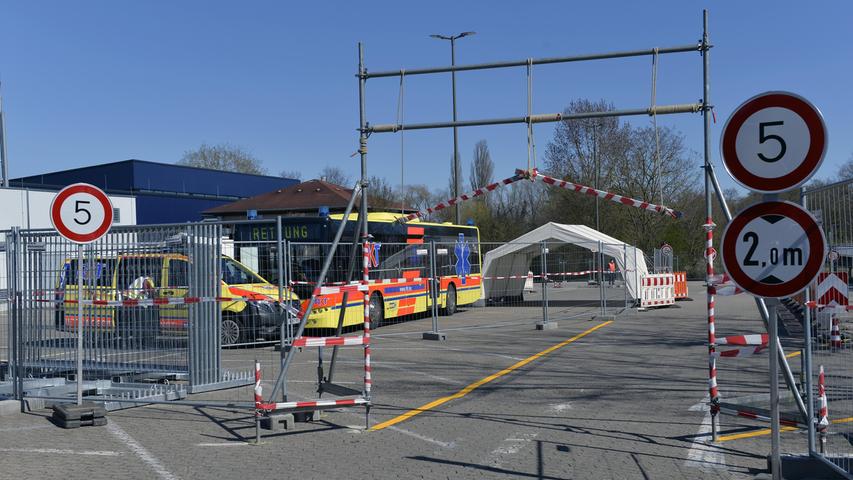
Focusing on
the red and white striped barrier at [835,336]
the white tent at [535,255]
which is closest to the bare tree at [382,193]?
the white tent at [535,255]

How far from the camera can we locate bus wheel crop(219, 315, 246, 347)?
1349 cm

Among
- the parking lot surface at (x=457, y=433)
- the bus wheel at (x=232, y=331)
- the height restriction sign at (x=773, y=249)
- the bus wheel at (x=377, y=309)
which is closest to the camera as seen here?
the height restriction sign at (x=773, y=249)

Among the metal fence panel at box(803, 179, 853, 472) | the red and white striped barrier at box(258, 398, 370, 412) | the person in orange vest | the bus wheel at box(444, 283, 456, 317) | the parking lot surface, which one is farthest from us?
the person in orange vest

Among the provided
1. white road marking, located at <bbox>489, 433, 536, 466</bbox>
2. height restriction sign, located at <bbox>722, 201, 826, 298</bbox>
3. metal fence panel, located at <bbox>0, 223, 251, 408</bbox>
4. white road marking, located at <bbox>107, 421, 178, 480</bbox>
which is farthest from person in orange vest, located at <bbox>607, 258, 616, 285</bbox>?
height restriction sign, located at <bbox>722, 201, 826, 298</bbox>

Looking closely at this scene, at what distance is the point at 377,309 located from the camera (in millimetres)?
18953

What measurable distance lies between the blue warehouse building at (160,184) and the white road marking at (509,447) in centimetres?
4165

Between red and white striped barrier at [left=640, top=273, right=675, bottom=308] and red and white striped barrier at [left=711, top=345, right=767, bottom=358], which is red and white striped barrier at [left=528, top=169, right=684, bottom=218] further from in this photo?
red and white striped barrier at [left=640, top=273, right=675, bottom=308]

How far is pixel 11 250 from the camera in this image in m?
10.1

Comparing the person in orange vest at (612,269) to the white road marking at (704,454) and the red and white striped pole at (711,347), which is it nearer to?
the white road marking at (704,454)

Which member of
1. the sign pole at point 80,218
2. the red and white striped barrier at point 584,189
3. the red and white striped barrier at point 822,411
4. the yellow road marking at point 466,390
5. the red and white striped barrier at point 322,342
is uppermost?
the red and white striped barrier at point 584,189

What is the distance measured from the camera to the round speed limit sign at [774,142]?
4.95m

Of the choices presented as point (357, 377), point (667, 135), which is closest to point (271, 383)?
point (357, 377)

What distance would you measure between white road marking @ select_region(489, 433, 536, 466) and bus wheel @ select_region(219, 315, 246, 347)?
7.23 m

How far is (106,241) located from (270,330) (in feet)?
12.0
